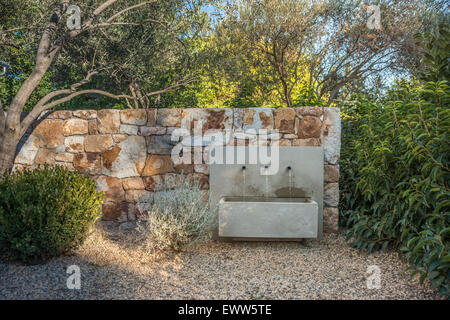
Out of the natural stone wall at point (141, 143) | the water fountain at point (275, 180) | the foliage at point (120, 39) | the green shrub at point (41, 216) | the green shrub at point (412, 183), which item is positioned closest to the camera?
the green shrub at point (412, 183)

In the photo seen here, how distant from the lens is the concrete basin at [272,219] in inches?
139

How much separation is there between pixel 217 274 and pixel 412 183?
6.68 feet

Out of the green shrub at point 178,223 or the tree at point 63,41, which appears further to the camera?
the tree at point 63,41

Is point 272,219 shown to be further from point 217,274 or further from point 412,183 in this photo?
point 412,183

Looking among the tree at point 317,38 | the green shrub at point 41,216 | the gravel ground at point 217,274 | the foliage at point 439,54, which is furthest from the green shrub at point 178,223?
the tree at point 317,38

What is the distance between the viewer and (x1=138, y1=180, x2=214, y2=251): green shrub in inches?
136

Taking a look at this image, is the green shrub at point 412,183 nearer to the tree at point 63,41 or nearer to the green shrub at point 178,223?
the green shrub at point 178,223

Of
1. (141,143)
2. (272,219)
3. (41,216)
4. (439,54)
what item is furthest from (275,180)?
(41,216)

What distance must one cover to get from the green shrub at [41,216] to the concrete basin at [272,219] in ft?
4.96

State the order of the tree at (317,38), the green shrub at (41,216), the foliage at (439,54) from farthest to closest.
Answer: the tree at (317,38), the foliage at (439,54), the green shrub at (41,216)

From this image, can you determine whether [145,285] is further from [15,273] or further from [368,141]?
[368,141]

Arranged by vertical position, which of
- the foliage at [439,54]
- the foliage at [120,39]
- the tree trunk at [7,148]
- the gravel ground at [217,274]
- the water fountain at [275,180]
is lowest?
the gravel ground at [217,274]

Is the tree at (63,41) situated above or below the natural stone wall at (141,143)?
above
